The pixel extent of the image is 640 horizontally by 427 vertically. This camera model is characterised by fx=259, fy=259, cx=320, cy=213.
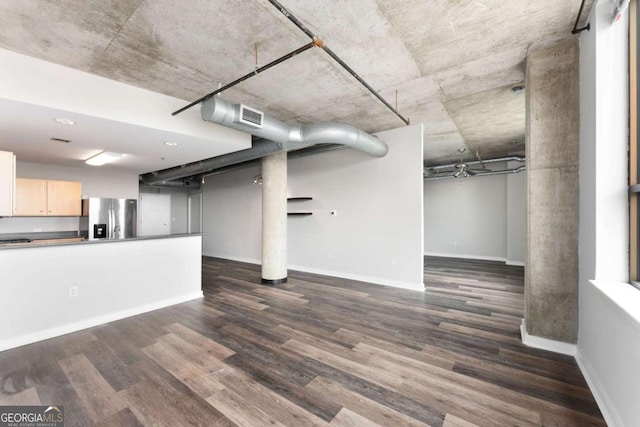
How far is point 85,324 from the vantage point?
10.5 ft

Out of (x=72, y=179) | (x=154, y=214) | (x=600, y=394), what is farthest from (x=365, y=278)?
(x=154, y=214)

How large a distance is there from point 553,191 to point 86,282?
5.43 meters

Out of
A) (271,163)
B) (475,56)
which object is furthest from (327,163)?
(475,56)

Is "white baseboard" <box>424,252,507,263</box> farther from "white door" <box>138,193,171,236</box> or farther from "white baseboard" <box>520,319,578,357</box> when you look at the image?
"white door" <box>138,193,171,236</box>

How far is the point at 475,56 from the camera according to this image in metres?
2.71

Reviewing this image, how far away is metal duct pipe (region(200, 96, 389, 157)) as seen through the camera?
2.88 m

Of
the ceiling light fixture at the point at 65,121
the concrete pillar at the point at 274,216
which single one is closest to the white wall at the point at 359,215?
the concrete pillar at the point at 274,216

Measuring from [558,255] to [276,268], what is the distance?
4300 millimetres

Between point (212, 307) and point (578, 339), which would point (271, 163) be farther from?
point (578, 339)

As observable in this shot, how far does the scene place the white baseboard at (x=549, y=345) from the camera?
249 centimetres

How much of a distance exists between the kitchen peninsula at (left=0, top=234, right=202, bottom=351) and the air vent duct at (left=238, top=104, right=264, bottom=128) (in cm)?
235

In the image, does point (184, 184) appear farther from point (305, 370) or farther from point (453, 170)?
point (453, 170)

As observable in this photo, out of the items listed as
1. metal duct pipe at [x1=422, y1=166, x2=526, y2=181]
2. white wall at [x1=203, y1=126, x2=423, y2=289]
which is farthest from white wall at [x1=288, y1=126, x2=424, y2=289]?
metal duct pipe at [x1=422, y1=166, x2=526, y2=181]

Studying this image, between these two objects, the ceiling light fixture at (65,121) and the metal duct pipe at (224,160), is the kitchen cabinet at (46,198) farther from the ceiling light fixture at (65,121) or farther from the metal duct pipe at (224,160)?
the ceiling light fixture at (65,121)
